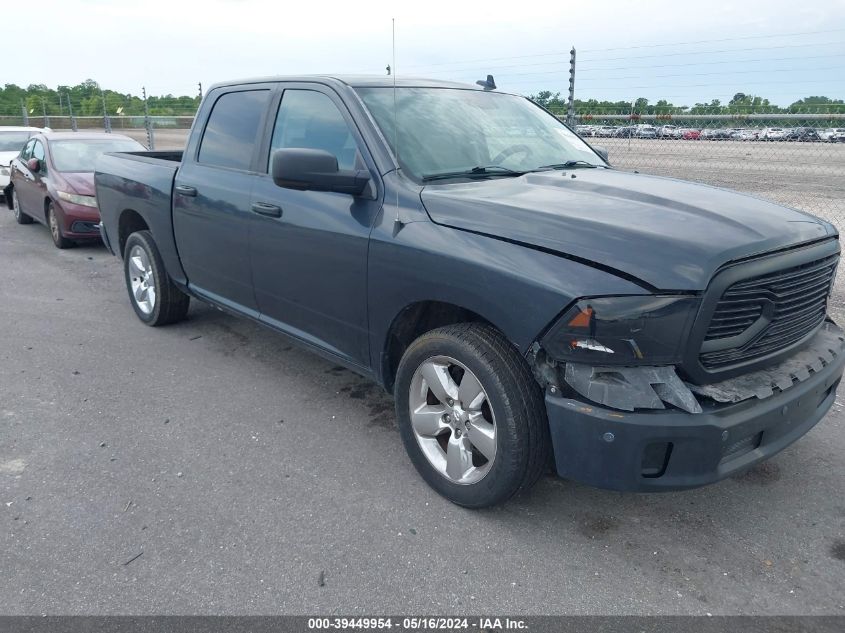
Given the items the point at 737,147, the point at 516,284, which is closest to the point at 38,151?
the point at 516,284

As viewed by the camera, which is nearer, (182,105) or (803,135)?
(803,135)

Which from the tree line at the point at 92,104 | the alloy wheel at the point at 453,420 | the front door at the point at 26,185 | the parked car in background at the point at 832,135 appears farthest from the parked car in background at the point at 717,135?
the tree line at the point at 92,104

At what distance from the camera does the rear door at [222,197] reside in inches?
170

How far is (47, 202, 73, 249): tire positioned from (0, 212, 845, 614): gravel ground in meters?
5.04

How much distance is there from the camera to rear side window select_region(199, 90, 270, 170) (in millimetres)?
4374

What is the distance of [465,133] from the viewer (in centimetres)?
381

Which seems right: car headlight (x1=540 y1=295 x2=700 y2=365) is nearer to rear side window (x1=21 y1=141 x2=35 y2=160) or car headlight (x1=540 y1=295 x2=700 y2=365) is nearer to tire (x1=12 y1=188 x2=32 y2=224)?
rear side window (x1=21 y1=141 x2=35 y2=160)

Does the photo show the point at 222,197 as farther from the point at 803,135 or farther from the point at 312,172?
Result: the point at 803,135

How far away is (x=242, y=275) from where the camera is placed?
441cm

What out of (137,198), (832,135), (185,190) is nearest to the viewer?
(185,190)

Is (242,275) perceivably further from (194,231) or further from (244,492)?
(244,492)

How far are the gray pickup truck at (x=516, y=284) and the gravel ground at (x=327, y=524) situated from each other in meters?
0.36

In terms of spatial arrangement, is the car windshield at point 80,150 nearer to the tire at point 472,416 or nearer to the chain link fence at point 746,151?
the chain link fence at point 746,151

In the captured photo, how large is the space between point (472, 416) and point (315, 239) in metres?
1.31
